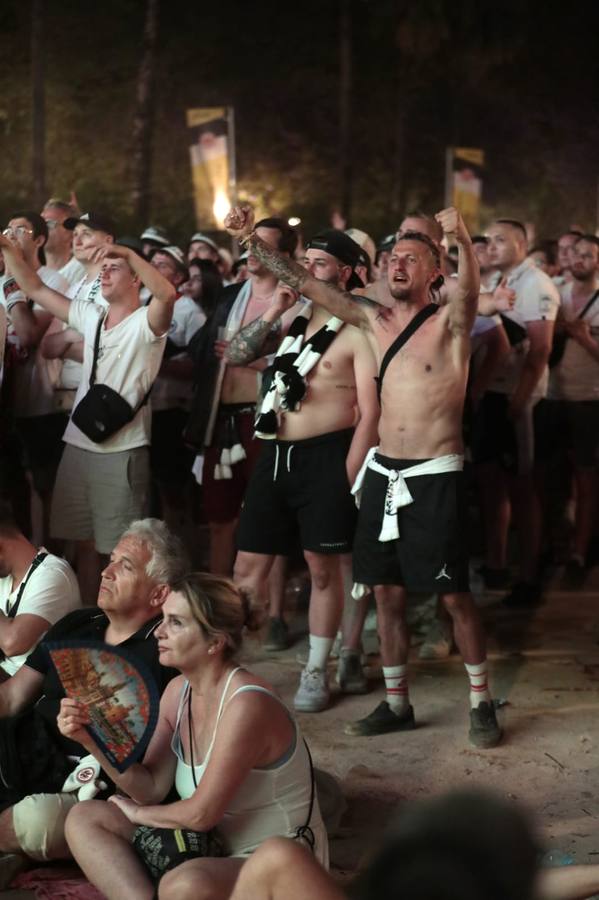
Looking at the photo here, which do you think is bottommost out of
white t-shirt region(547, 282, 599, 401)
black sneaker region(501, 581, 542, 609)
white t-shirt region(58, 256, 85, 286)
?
black sneaker region(501, 581, 542, 609)

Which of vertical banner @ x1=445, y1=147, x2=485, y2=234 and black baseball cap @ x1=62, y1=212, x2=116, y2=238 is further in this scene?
vertical banner @ x1=445, y1=147, x2=485, y2=234

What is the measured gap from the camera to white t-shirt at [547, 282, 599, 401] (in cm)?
816

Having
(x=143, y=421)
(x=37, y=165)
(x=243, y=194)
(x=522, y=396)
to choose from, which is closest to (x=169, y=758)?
(x=143, y=421)

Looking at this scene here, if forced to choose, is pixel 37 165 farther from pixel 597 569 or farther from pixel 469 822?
pixel 469 822

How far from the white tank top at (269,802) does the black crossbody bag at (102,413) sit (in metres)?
2.79

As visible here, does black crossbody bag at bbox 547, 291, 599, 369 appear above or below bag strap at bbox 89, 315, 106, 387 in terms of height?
below

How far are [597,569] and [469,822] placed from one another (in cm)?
686

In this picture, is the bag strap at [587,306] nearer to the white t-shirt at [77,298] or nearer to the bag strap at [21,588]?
the white t-shirt at [77,298]

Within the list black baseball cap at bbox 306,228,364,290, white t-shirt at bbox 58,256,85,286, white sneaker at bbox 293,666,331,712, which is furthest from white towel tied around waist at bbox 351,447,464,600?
white t-shirt at bbox 58,256,85,286

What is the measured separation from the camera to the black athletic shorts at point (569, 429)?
26.9 feet

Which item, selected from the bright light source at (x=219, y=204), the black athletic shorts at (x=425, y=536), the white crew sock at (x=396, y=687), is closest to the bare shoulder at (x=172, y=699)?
the black athletic shorts at (x=425, y=536)

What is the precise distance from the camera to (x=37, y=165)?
13859mm

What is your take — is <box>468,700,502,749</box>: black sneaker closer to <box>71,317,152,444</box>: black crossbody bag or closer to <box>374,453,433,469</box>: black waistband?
<box>374,453,433,469</box>: black waistband

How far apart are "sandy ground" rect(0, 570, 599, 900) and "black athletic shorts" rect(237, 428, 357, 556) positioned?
0.71 m
